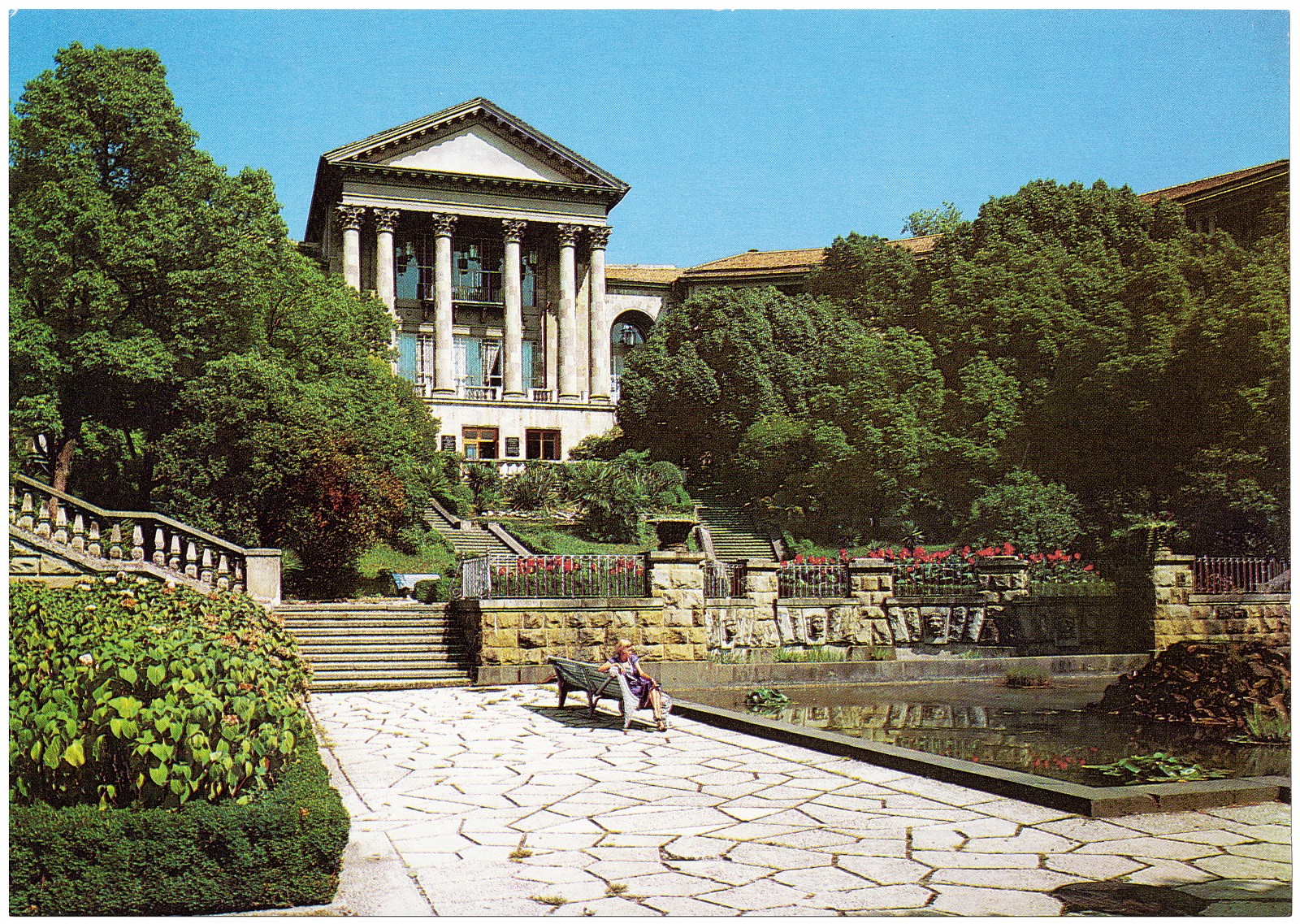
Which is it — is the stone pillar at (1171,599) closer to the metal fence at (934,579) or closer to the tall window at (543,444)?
the metal fence at (934,579)

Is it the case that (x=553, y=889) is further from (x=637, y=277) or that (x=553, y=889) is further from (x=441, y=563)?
(x=637, y=277)

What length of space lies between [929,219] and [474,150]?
27.2m

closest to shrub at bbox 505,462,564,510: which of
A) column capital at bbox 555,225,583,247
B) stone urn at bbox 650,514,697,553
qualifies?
column capital at bbox 555,225,583,247

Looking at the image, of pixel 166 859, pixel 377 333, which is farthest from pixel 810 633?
pixel 377 333

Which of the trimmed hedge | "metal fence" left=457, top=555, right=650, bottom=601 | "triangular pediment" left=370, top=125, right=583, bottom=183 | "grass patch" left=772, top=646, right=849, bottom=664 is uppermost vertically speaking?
"triangular pediment" left=370, top=125, right=583, bottom=183

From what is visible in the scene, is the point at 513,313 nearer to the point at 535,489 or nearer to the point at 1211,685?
the point at 535,489

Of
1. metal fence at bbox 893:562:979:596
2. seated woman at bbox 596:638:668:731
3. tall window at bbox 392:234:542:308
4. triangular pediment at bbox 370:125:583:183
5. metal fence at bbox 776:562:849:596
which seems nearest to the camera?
seated woman at bbox 596:638:668:731

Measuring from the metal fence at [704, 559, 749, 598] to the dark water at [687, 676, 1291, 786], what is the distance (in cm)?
262

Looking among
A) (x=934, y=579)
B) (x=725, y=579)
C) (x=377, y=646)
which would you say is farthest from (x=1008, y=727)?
(x=377, y=646)

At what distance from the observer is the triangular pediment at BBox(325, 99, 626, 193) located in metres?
47.1

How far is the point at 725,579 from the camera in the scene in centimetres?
2005

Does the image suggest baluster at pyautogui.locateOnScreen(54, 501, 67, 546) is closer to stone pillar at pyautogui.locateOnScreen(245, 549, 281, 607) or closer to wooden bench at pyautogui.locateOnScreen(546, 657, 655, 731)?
stone pillar at pyautogui.locateOnScreen(245, 549, 281, 607)

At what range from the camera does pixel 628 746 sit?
11.8m

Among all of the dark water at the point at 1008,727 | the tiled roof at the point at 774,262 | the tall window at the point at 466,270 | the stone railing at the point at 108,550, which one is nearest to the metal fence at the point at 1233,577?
the dark water at the point at 1008,727
